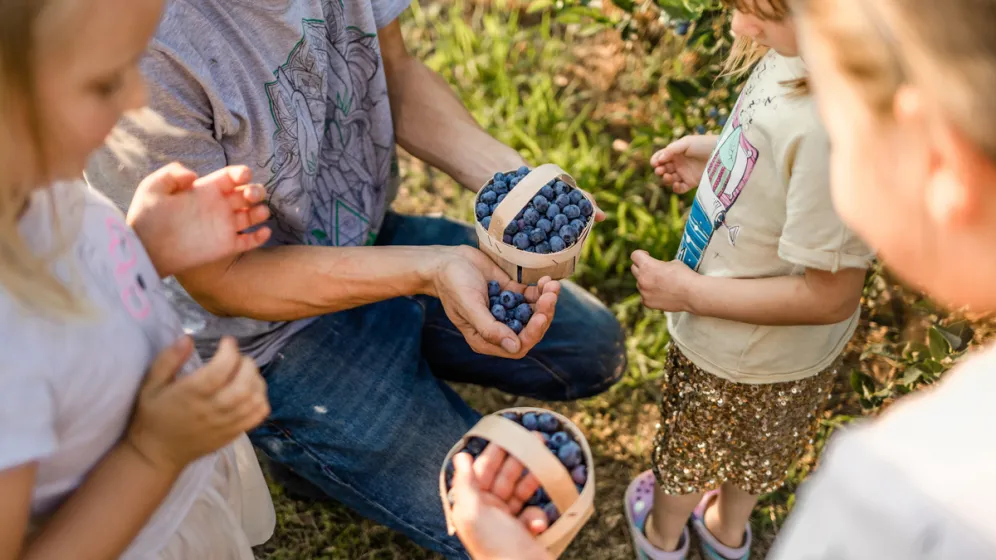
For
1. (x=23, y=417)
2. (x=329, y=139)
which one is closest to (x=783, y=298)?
(x=329, y=139)

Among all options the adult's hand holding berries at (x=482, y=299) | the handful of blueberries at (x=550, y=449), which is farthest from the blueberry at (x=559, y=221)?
the handful of blueberries at (x=550, y=449)

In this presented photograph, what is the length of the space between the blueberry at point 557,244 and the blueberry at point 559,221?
0.02m

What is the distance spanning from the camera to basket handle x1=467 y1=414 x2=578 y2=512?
1124mm

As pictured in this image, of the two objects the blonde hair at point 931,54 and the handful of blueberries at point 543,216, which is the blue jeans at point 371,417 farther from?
the blonde hair at point 931,54

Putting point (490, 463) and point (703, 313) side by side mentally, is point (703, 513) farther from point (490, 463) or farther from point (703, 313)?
point (490, 463)

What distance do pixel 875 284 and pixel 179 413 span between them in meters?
1.72

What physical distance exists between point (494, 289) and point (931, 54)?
964 millimetres

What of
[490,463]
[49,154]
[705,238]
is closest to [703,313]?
[705,238]

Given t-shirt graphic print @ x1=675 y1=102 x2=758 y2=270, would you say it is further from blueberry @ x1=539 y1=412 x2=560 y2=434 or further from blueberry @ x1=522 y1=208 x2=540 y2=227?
blueberry @ x1=539 y1=412 x2=560 y2=434

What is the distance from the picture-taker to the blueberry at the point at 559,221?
1463 mm

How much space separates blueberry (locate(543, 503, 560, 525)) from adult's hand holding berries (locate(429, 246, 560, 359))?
0.30 metres

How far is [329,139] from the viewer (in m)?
1.61

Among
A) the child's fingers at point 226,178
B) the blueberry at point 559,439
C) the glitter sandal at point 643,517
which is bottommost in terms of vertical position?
the glitter sandal at point 643,517

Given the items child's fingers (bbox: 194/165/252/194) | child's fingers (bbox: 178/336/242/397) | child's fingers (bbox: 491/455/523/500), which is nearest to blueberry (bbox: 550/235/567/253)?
child's fingers (bbox: 491/455/523/500)
